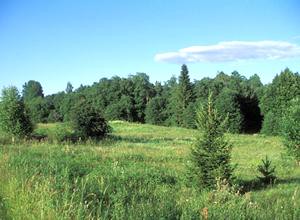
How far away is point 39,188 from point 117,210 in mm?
1161

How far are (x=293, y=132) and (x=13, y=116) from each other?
50.1 ft

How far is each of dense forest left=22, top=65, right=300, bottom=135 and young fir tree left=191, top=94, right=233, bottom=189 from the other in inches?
1893

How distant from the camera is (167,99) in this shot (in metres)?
99.9

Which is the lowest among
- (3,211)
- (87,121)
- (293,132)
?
(293,132)

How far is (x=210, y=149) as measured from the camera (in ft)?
48.8

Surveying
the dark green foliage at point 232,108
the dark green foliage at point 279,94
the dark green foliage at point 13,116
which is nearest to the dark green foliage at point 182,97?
the dark green foliage at point 232,108

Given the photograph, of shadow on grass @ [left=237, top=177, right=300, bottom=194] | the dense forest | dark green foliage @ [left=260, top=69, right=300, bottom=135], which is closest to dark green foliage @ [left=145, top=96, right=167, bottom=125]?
the dense forest

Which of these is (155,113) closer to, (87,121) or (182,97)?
(182,97)

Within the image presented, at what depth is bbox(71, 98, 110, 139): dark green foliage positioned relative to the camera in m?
32.7

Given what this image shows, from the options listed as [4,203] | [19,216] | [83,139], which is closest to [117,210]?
[19,216]

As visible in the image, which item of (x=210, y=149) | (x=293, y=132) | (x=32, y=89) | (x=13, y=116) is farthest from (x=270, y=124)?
(x=32, y=89)

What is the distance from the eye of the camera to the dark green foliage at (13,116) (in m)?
28.6

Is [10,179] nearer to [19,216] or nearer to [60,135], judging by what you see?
[19,216]

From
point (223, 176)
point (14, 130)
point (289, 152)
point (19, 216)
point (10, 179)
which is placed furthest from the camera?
point (14, 130)
